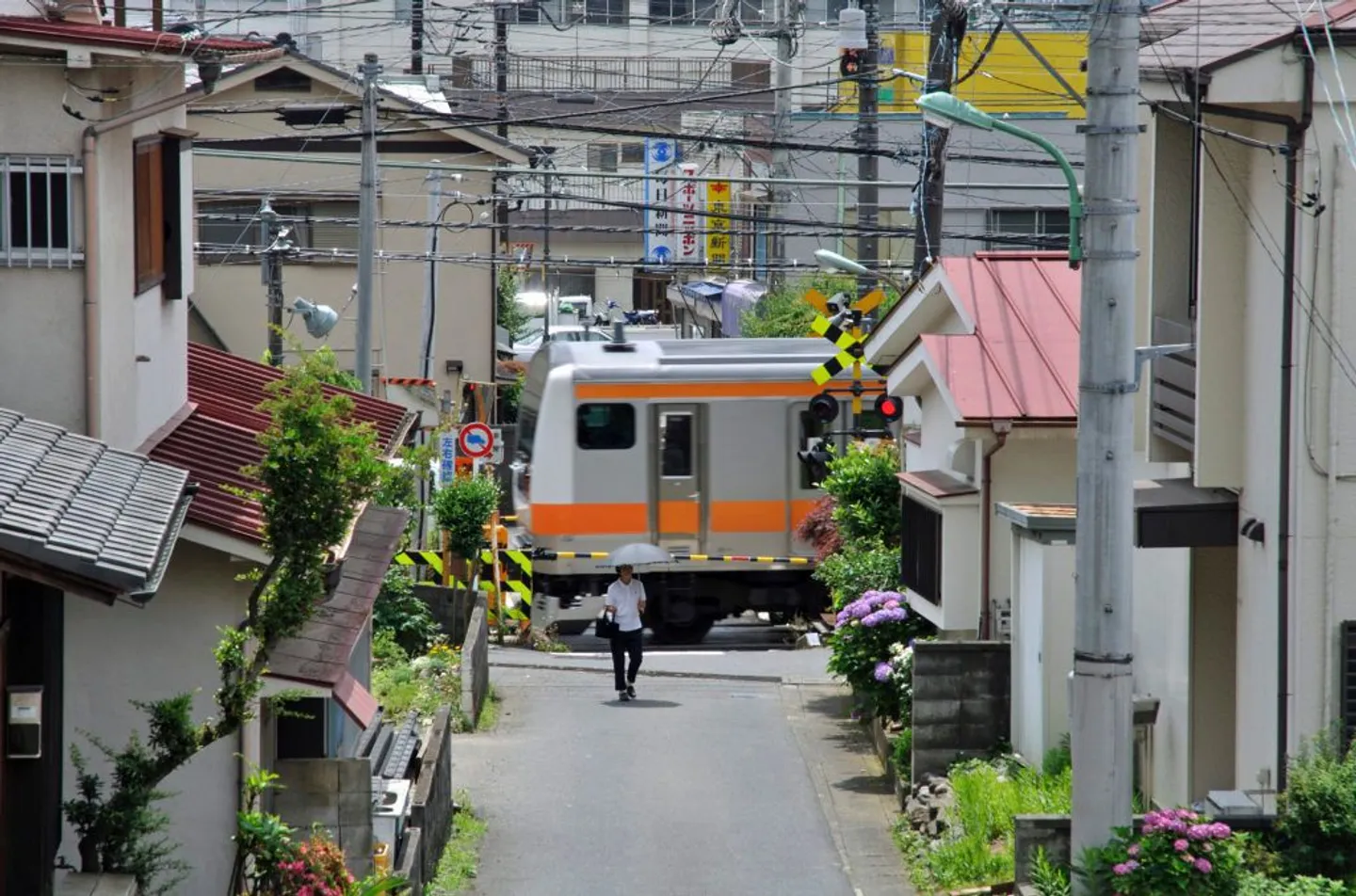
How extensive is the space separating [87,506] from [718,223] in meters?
31.8

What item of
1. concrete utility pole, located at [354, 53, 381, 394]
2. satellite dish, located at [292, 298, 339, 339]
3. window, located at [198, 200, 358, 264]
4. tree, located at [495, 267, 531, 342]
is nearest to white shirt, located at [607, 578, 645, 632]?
concrete utility pole, located at [354, 53, 381, 394]

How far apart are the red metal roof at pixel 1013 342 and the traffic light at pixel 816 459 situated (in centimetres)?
521

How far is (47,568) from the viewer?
6.16 metres

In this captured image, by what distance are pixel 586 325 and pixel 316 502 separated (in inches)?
1454

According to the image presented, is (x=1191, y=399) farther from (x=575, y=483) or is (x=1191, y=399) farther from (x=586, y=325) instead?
(x=586, y=325)

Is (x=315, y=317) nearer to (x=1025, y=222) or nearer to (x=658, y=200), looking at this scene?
(x=1025, y=222)

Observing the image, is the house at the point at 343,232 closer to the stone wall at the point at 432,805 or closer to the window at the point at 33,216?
the stone wall at the point at 432,805

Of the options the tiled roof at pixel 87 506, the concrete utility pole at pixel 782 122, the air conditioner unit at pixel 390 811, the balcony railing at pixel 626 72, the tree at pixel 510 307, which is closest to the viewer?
the tiled roof at pixel 87 506

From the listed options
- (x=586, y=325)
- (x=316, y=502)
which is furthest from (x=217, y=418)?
(x=586, y=325)

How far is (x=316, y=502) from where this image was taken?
8.24m

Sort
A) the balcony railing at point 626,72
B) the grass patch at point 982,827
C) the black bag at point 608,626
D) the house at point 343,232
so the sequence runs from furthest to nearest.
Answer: the balcony railing at point 626,72
the house at point 343,232
the black bag at point 608,626
the grass patch at point 982,827

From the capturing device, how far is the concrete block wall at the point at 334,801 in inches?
397

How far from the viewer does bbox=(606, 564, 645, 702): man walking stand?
18.6 meters

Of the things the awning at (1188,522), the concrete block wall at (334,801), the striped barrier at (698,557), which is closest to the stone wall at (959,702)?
the awning at (1188,522)
